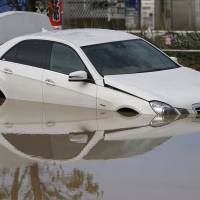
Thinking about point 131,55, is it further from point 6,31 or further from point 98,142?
point 6,31

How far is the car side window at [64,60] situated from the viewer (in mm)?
11391

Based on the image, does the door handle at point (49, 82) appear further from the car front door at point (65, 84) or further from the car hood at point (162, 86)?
the car hood at point (162, 86)

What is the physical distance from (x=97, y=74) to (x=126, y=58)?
850mm

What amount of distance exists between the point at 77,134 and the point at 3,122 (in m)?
1.58

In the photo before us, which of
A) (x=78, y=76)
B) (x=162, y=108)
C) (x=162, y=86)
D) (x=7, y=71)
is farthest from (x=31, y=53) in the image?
(x=162, y=108)

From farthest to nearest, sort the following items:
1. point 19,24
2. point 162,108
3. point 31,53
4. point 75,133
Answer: point 19,24, point 31,53, point 162,108, point 75,133

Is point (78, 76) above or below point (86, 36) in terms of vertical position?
below

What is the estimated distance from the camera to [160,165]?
798cm

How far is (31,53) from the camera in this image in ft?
40.3

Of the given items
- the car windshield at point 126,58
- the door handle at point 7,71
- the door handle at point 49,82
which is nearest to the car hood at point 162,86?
the car windshield at point 126,58

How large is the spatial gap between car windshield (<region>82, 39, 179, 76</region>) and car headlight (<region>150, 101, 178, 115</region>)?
1.13 m

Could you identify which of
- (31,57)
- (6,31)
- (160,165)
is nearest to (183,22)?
(6,31)

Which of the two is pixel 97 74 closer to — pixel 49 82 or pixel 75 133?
pixel 49 82

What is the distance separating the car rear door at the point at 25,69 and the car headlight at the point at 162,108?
2281mm
